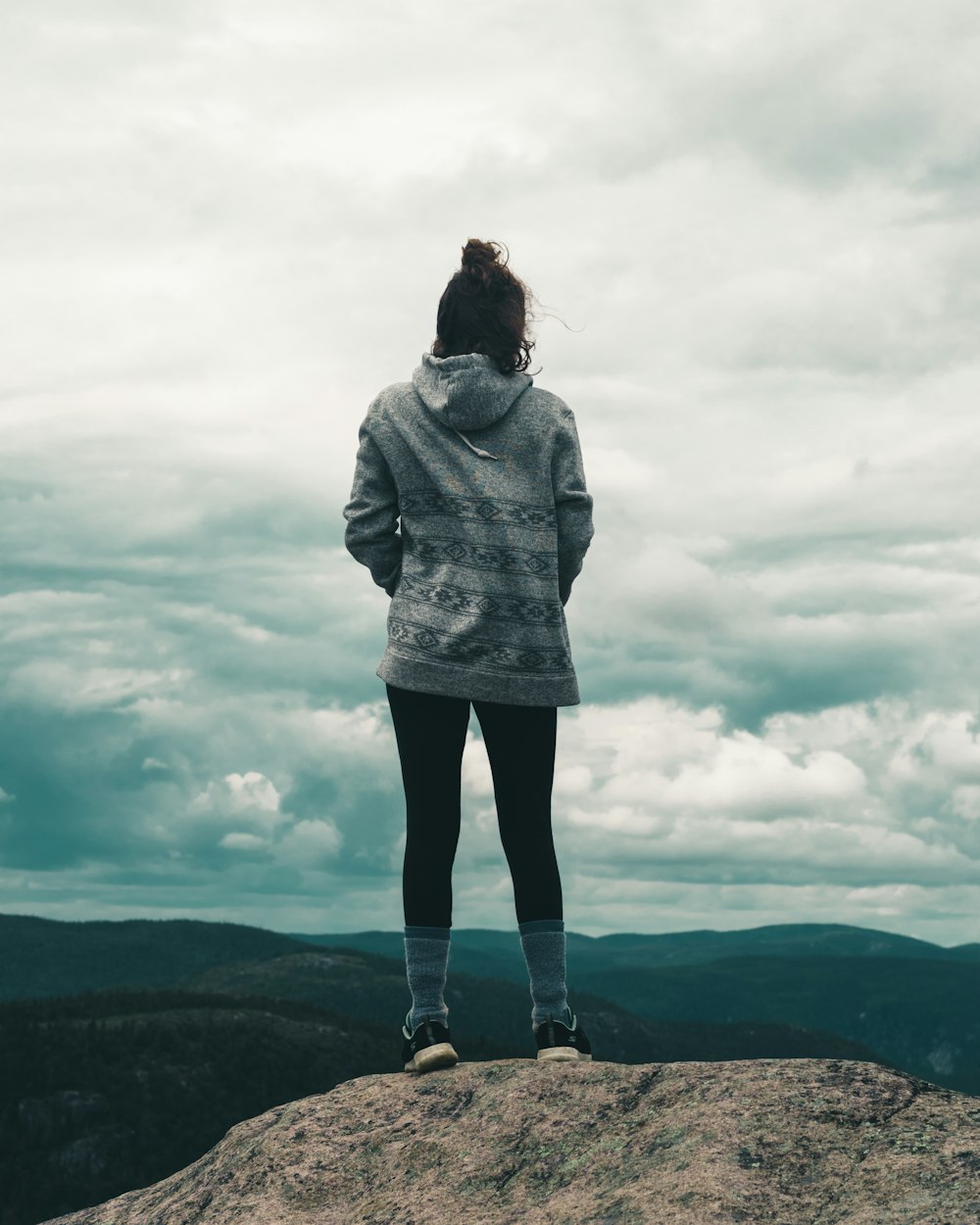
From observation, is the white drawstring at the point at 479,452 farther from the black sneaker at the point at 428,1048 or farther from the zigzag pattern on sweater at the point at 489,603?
the black sneaker at the point at 428,1048

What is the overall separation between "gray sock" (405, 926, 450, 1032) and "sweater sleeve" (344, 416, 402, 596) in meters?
2.33

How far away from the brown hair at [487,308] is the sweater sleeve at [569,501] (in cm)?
63

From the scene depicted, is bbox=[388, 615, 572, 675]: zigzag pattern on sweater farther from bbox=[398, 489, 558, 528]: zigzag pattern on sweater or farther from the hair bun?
the hair bun

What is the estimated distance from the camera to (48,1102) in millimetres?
99875

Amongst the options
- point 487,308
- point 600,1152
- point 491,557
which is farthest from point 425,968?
point 487,308

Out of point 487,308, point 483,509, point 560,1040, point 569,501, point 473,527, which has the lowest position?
point 560,1040

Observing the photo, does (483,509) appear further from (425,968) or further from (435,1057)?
(435,1057)

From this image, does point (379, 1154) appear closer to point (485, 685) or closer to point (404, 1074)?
point (404, 1074)

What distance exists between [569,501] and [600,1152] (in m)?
4.04

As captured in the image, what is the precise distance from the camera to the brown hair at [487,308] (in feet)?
27.5

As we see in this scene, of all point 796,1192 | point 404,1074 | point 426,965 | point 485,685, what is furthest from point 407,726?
point 796,1192

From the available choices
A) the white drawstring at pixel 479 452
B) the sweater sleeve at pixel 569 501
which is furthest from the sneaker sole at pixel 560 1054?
the white drawstring at pixel 479 452

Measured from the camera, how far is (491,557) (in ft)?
26.6

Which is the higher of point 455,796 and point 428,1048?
point 455,796
